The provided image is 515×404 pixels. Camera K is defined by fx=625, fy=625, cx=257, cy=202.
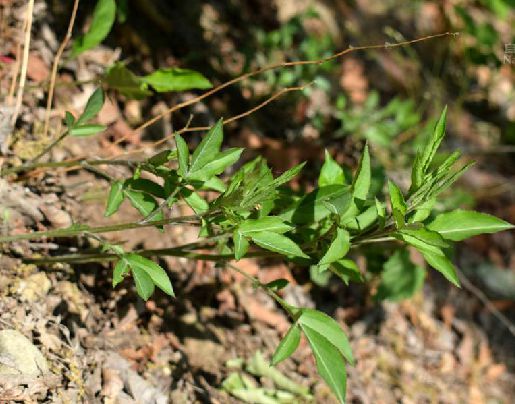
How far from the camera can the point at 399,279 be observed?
8.86 feet

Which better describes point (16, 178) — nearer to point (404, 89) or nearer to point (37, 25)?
point (37, 25)

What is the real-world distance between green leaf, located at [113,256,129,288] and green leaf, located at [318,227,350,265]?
507 millimetres

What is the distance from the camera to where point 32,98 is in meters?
2.52

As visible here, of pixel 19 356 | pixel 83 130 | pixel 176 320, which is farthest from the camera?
pixel 176 320

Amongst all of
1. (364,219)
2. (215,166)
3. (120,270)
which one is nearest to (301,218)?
(364,219)

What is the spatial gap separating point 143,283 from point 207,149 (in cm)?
38

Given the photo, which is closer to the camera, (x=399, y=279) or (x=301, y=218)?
(x=301, y=218)

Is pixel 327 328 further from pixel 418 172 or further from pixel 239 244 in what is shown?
pixel 418 172

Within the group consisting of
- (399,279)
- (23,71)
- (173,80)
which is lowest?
(399,279)

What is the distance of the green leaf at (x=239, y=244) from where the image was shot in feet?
5.07

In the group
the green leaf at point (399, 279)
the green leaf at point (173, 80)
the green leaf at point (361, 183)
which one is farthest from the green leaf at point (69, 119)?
the green leaf at point (399, 279)

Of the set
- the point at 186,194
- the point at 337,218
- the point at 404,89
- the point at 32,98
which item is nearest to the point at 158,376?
the point at 186,194

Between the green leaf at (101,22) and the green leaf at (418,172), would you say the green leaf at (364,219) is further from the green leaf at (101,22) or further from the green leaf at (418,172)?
the green leaf at (101,22)

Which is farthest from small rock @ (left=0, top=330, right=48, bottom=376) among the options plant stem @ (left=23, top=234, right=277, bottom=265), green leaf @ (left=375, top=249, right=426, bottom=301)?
green leaf @ (left=375, top=249, right=426, bottom=301)
